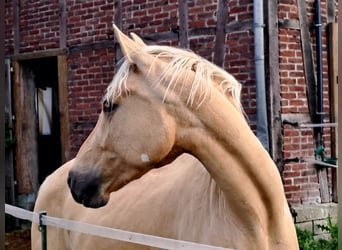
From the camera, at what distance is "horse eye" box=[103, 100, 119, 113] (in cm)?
200

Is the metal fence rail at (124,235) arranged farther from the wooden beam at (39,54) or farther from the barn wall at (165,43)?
the wooden beam at (39,54)

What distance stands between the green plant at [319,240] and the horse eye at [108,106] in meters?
2.61

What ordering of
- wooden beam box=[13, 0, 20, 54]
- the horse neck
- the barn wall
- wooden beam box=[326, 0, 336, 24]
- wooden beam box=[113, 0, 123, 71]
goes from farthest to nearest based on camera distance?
wooden beam box=[13, 0, 20, 54] → wooden beam box=[113, 0, 123, 71] → wooden beam box=[326, 0, 336, 24] → the barn wall → the horse neck

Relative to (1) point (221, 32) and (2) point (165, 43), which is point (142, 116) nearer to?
(1) point (221, 32)

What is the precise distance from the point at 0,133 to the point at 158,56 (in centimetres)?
61

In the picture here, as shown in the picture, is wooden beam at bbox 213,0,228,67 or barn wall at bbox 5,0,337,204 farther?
wooden beam at bbox 213,0,228,67

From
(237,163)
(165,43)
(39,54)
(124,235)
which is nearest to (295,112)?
(165,43)

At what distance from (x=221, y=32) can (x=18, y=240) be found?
3505 millimetres

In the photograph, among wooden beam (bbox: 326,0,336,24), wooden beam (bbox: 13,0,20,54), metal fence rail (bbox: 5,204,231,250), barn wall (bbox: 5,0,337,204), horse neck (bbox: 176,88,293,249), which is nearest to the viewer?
horse neck (bbox: 176,88,293,249)

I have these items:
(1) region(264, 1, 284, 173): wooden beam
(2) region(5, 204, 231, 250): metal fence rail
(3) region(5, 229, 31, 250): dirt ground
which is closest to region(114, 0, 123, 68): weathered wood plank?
(1) region(264, 1, 284, 173): wooden beam

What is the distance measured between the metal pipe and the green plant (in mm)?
796

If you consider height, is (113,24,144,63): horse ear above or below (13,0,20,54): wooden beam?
below

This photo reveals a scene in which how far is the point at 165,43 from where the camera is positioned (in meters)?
5.04

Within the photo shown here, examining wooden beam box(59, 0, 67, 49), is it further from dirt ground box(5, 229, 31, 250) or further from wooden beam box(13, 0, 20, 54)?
dirt ground box(5, 229, 31, 250)
